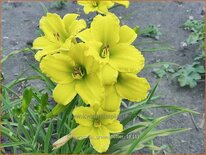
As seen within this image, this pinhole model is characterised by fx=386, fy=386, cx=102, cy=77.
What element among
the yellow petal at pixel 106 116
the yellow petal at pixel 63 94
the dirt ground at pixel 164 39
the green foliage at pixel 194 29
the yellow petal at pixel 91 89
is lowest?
the dirt ground at pixel 164 39

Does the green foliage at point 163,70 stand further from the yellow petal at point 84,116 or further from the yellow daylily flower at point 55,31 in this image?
the yellow daylily flower at point 55,31

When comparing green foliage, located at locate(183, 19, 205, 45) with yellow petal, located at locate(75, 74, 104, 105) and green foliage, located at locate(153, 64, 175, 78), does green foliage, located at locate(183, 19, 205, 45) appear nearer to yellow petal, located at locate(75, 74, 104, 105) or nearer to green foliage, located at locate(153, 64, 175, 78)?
green foliage, located at locate(153, 64, 175, 78)

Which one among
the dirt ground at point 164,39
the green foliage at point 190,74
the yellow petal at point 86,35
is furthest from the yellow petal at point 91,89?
the green foliage at point 190,74

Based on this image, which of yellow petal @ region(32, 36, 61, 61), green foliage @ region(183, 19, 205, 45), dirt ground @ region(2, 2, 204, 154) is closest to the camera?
yellow petal @ region(32, 36, 61, 61)

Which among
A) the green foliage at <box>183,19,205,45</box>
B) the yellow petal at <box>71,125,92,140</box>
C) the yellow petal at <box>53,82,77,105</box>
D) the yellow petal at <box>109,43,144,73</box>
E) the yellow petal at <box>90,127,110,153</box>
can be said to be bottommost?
the green foliage at <box>183,19,205,45</box>

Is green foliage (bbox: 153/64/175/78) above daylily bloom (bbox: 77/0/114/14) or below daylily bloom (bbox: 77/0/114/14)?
below

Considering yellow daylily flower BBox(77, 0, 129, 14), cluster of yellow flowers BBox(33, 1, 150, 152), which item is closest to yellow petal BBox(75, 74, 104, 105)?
cluster of yellow flowers BBox(33, 1, 150, 152)
